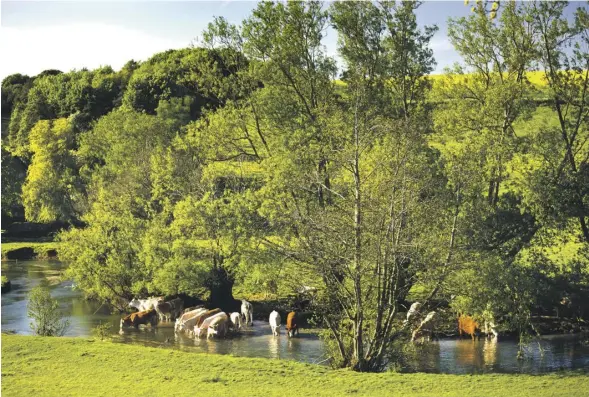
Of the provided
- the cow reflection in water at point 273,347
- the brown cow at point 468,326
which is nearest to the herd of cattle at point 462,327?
the brown cow at point 468,326

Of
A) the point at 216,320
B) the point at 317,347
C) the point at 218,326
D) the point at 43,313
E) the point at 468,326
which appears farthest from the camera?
the point at 216,320

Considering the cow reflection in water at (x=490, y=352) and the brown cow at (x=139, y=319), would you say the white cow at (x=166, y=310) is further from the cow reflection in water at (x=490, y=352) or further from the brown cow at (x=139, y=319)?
the cow reflection in water at (x=490, y=352)

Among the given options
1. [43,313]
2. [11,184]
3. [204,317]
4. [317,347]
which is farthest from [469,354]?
[11,184]

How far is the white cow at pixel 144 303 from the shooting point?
110ft

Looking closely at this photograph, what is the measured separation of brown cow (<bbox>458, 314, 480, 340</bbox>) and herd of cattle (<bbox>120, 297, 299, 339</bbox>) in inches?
278

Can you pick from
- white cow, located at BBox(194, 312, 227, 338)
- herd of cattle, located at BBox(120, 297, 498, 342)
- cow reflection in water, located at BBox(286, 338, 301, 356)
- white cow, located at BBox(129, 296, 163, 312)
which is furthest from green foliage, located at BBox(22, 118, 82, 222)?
cow reflection in water, located at BBox(286, 338, 301, 356)

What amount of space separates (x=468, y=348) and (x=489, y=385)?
7.44 metres

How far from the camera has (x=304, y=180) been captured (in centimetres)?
2269

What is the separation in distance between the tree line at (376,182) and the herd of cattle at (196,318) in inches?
39.6

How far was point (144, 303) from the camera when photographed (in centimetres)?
3384

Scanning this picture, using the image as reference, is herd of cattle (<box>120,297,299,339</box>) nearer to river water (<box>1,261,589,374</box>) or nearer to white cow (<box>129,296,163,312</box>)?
white cow (<box>129,296,163,312</box>)

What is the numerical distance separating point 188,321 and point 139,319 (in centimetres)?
261

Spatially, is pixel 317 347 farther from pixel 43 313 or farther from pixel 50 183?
pixel 50 183

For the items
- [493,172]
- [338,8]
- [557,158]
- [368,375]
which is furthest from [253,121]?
[368,375]
